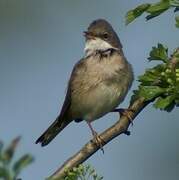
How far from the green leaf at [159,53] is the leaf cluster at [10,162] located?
2.10 m

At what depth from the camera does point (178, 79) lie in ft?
6.44

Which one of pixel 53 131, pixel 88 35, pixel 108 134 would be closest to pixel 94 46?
pixel 88 35

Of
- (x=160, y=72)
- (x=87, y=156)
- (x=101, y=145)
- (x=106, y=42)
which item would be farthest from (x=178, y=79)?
(x=106, y=42)

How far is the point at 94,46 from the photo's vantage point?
4973 mm

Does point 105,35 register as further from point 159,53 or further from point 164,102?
point 164,102

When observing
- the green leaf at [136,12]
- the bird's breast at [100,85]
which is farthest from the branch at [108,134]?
the bird's breast at [100,85]

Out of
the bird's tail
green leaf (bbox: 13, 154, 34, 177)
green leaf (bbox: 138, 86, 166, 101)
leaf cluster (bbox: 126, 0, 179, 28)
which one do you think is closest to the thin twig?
green leaf (bbox: 138, 86, 166, 101)

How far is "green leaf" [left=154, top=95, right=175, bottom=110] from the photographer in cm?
215

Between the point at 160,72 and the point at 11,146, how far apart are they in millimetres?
1790

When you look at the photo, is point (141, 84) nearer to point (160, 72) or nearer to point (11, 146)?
point (160, 72)

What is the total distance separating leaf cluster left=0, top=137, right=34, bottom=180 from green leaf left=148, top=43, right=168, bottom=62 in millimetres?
2100

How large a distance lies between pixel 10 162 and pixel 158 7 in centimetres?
196

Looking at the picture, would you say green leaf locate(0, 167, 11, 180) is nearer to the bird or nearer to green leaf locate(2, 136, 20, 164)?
green leaf locate(2, 136, 20, 164)

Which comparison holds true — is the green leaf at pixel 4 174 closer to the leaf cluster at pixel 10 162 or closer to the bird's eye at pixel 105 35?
the leaf cluster at pixel 10 162
